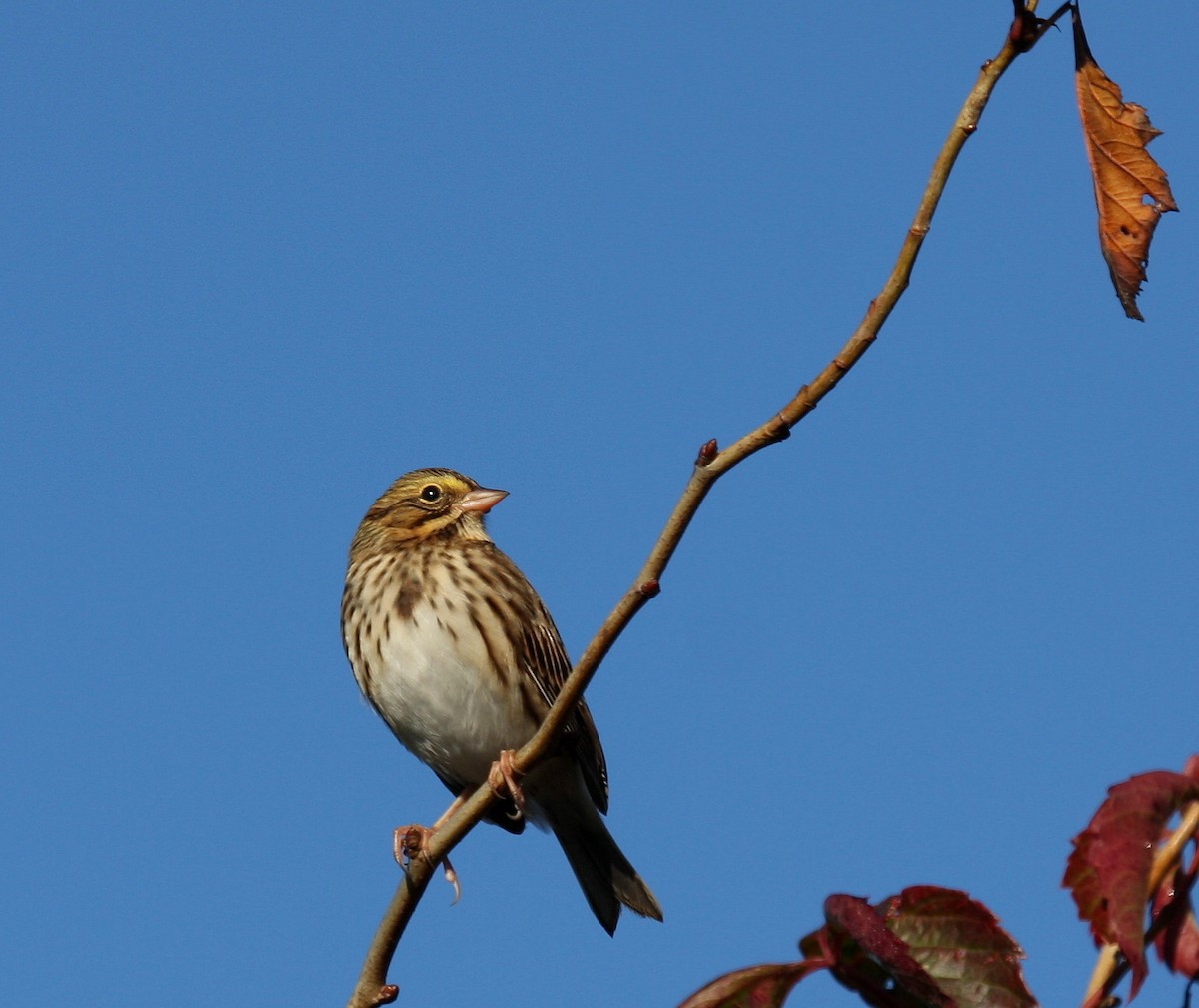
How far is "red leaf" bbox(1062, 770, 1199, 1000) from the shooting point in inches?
73.7

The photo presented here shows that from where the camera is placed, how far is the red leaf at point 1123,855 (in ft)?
6.14

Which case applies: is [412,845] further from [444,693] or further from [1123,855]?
[1123,855]

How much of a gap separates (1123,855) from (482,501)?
23.4 ft

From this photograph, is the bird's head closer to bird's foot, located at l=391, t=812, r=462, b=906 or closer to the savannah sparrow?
the savannah sparrow

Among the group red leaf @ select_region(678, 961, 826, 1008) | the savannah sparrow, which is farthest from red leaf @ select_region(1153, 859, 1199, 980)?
the savannah sparrow

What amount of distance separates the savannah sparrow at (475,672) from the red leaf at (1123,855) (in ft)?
18.9

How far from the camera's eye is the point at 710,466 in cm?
325

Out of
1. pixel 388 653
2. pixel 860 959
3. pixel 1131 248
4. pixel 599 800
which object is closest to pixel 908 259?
pixel 1131 248

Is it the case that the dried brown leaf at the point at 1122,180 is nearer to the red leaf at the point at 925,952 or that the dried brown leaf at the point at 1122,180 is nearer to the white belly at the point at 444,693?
the red leaf at the point at 925,952

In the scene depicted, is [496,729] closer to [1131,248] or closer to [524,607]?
[524,607]

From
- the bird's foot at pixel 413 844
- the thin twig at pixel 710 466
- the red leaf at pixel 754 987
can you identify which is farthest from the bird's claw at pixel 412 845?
the red leaf at pixel 754 987

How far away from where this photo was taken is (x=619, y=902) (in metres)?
8.57

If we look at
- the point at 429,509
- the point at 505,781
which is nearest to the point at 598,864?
the point at 429,509

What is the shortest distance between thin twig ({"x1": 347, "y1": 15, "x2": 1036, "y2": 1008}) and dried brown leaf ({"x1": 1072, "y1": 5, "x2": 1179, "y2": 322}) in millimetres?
179
